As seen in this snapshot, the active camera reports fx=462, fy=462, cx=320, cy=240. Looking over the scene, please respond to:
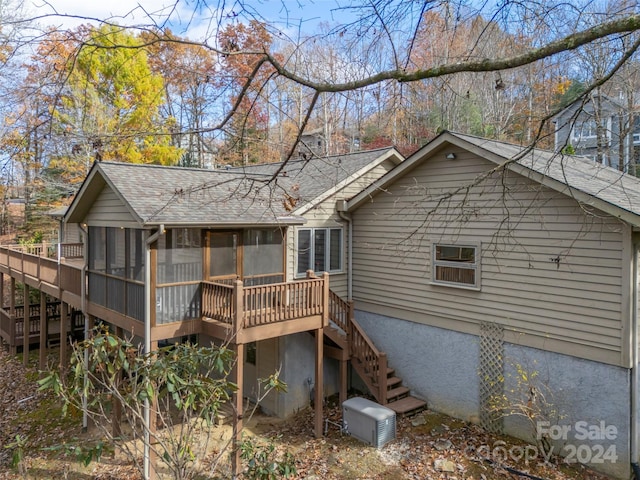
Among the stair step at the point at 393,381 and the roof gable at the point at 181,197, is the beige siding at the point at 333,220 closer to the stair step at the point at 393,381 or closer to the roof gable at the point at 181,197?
the roof gable at the point at 181,197

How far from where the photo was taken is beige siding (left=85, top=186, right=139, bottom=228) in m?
9.90

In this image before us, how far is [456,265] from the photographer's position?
10492 mm

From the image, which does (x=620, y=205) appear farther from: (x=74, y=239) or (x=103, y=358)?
(x=74, y=239)

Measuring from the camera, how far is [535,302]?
920 cm

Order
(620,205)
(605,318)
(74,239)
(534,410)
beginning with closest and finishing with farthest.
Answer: (620,205)
(605,318)
(534,410)
(74,239)

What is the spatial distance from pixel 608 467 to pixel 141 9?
9937 millimetres

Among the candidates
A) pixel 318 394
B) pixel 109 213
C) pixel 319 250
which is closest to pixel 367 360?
pixel 318 394

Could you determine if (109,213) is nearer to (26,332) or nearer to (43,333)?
(43,333)

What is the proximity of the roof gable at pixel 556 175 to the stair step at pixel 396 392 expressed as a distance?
4.78 metres

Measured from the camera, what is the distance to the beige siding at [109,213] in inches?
390

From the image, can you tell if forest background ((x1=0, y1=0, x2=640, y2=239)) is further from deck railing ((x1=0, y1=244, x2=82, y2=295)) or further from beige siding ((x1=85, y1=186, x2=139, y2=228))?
deck railing ((x1=0, y1=244, x2=82, y2=295))

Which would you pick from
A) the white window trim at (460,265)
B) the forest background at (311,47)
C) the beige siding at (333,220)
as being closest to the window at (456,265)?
the white window trim at (460,265)

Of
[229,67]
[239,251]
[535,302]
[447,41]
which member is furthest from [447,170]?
[229,67]

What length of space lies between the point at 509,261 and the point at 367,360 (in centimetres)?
417
